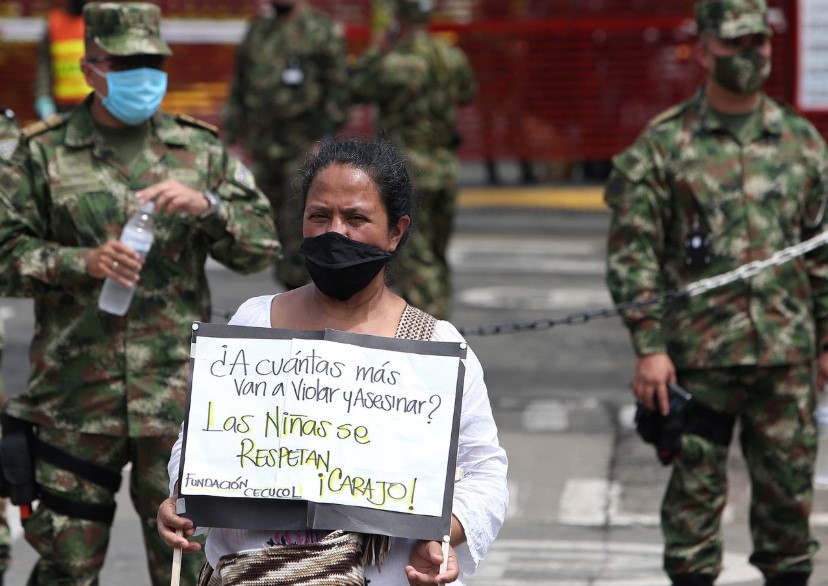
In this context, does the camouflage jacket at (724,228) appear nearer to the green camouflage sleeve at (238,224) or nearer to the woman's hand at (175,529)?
the green camouflage sleeve at (238,224)

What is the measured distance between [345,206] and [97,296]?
5.58 feet

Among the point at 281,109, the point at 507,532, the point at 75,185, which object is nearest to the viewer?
the point at 75,185

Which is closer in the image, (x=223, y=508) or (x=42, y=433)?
(x=223, y=508)

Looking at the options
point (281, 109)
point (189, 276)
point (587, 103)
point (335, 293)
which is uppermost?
point (335, 293)

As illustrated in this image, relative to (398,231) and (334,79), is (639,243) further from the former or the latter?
(334,79)

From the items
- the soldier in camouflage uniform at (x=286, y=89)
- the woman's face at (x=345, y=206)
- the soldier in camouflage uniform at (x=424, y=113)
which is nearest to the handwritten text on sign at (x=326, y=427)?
the woman's face at (x=345, y=206)

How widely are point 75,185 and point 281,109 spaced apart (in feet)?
21.0

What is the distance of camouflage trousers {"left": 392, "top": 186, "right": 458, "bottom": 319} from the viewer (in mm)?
10336

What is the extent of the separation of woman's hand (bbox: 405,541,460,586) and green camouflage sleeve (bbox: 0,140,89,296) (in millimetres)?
1809

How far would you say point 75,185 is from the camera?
5.16m

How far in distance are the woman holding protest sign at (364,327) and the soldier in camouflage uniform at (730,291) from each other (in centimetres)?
208

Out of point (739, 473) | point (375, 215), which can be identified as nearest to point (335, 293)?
point (375, 215)

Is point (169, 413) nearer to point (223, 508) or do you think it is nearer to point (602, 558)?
point (223, 508)

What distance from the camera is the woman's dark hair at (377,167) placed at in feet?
12.3
